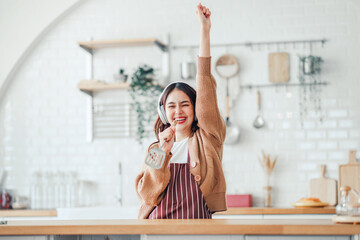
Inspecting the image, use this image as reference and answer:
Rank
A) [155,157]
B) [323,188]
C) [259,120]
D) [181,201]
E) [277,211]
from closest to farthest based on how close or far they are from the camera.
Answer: [155,157]
[181,201]
[277,211]
[323,188]
[259,120]

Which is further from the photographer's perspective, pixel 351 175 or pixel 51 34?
pixel 51 34

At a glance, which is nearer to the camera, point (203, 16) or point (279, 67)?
point (203, 16)

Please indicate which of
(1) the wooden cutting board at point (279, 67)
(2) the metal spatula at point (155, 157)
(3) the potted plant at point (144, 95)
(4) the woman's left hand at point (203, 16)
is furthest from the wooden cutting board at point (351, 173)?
(2) the metal spatula at point (155, 157)

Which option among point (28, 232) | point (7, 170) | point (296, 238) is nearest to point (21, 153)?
point (7, 170)

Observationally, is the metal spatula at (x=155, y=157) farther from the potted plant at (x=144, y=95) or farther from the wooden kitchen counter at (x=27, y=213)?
the potted plant at (x=144, y=95)

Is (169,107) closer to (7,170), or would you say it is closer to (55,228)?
(55,228)

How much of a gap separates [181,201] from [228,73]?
9.22ft

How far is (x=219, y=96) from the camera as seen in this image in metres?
5.09

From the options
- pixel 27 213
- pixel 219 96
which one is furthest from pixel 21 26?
pixel 219 96

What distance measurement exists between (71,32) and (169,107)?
3.10m

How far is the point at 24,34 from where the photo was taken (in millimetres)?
5402

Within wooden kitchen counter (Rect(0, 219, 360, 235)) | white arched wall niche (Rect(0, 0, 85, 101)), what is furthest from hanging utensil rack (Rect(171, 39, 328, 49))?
wooden kitchen counter (Rect(0, 219, 360, 235))

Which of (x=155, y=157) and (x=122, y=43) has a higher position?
(x=122, y=43)

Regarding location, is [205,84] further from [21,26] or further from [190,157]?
[21,26]
